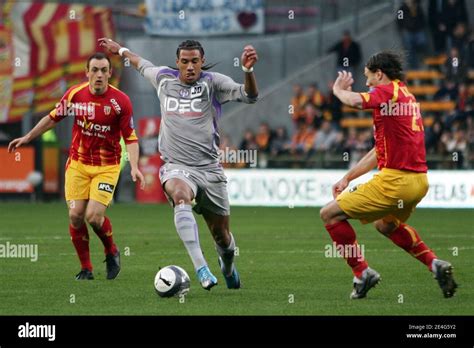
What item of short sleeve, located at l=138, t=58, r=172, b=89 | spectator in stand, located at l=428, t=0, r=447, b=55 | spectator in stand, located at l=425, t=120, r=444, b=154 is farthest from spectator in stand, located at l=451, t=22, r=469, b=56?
short sleeve, located at l=138, t=58, r=172, b=89

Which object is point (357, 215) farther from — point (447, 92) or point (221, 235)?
point (447, 92)

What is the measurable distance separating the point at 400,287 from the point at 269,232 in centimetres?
791

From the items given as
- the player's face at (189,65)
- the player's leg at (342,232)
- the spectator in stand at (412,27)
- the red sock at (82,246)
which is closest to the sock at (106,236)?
the red sock at (82,246)

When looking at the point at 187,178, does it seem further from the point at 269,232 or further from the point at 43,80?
the point at 43,80

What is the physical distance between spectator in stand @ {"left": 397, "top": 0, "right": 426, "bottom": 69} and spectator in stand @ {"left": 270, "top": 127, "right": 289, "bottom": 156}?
3.72 metres

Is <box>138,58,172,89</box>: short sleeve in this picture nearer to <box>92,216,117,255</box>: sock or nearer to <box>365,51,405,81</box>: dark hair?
<box>92,216,117,255</box>: sock

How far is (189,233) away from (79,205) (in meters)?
2.21

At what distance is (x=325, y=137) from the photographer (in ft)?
94.9

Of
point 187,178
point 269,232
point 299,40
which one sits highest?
point 299,40

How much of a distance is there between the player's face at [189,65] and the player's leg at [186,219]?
3.20 feet

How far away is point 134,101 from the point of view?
30891 millimetres

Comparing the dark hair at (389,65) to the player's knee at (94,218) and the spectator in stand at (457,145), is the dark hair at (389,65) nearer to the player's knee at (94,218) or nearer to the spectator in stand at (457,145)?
the player's knee at (94,218)

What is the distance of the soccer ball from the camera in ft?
35.5
